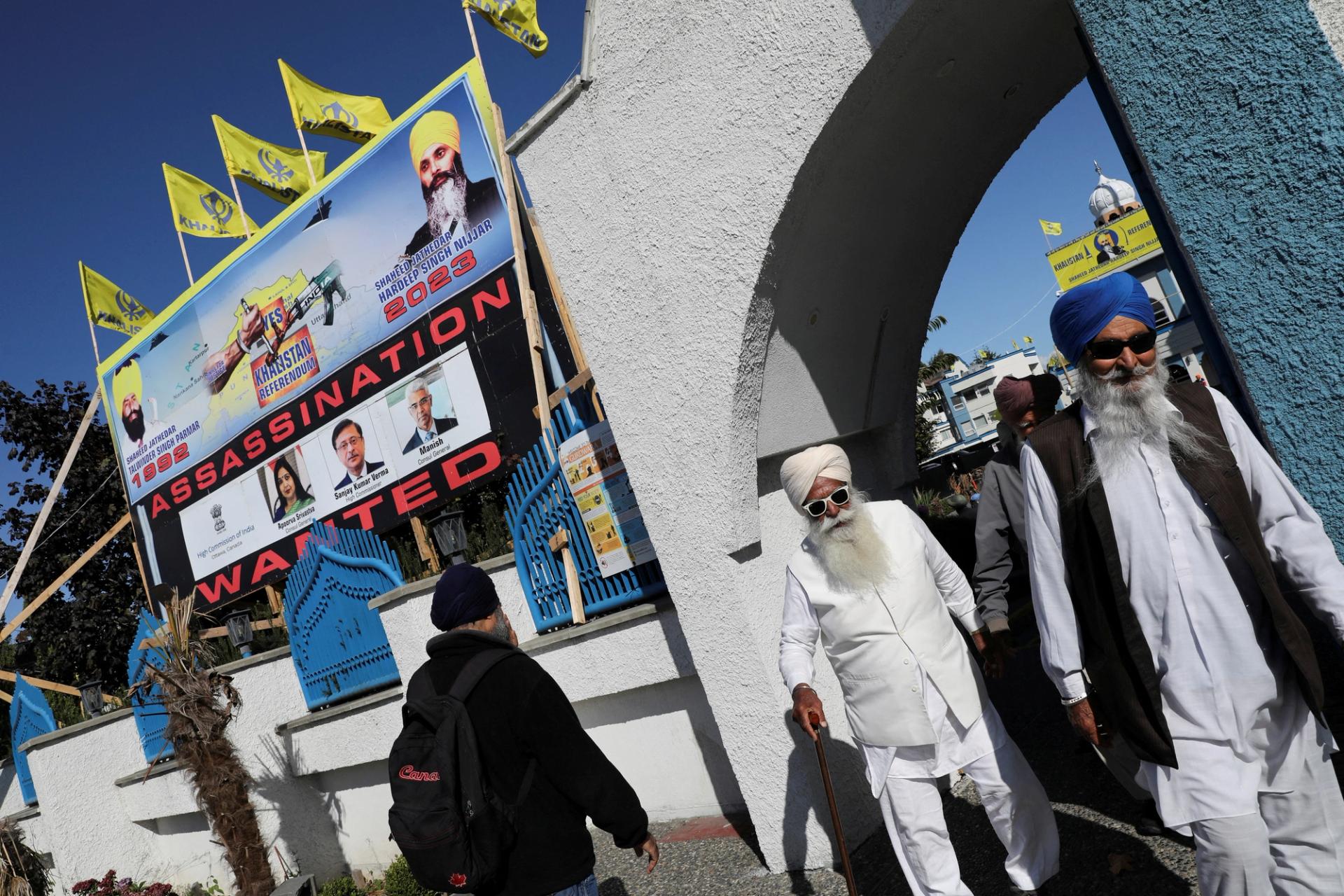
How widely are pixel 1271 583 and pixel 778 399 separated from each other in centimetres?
252

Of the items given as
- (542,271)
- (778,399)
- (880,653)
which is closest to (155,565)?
(542,271)

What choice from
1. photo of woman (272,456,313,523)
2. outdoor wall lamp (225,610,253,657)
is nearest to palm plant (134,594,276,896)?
outdoor wall lamp (225,610,253,657)

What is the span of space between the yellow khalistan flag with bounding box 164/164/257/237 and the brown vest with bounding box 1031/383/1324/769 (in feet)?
36.8

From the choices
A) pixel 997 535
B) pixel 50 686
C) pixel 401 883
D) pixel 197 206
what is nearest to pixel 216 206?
pixel 197 206

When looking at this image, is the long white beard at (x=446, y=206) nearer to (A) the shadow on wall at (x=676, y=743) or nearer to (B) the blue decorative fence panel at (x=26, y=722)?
(A) the shadow on wall at (x=676, y=743)

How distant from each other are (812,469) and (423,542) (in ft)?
18.3

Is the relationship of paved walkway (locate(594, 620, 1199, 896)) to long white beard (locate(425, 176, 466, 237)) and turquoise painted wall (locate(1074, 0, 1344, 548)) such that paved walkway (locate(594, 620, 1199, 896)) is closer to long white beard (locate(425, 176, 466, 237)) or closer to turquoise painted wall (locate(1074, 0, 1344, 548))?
turquoise painted wall (locate(1074, 0, 1344, 548))

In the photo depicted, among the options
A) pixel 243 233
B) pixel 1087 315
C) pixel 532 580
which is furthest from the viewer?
pixel 243 233

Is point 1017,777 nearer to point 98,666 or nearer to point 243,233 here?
point 243,233

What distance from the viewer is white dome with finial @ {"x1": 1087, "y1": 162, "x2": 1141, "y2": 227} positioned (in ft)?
114

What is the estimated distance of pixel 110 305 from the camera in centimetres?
1246

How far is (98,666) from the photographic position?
510 inches

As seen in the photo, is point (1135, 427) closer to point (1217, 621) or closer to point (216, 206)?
point (1217, 621)

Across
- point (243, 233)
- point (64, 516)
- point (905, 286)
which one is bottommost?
point (905, 286)
